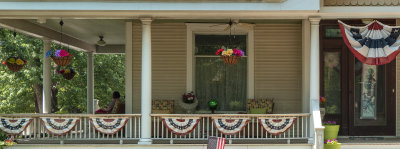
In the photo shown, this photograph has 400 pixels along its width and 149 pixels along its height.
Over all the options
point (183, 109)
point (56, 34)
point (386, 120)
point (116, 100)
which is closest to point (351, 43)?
point (386, 120)

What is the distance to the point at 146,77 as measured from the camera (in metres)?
9.58

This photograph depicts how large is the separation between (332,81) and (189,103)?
3.20 m

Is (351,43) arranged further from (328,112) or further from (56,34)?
(56,34)

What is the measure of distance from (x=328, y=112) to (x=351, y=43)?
2.14 metres

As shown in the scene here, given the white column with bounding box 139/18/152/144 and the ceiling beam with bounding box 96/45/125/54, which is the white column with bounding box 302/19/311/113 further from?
the ceiling beam with bounding box 96/45/125/54

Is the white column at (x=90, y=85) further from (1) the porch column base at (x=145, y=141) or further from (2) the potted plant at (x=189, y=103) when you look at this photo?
(1) the porch column base at (x=145, y=141)

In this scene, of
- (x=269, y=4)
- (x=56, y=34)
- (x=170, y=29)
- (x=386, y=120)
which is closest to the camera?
(x=269, y=4)

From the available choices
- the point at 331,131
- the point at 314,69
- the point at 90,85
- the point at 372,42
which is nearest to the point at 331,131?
the point at 331,131

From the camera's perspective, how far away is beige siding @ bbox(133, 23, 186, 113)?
37.9 ft

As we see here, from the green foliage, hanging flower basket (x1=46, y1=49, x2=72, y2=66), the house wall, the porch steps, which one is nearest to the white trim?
the house wall

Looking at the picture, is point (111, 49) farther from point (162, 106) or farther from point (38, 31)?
point (162, 106)

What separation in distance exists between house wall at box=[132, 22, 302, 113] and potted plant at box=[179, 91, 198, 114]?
380 mm

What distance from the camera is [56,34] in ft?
45.2

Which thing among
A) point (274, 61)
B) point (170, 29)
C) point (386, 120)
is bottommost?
point (386, 120)
